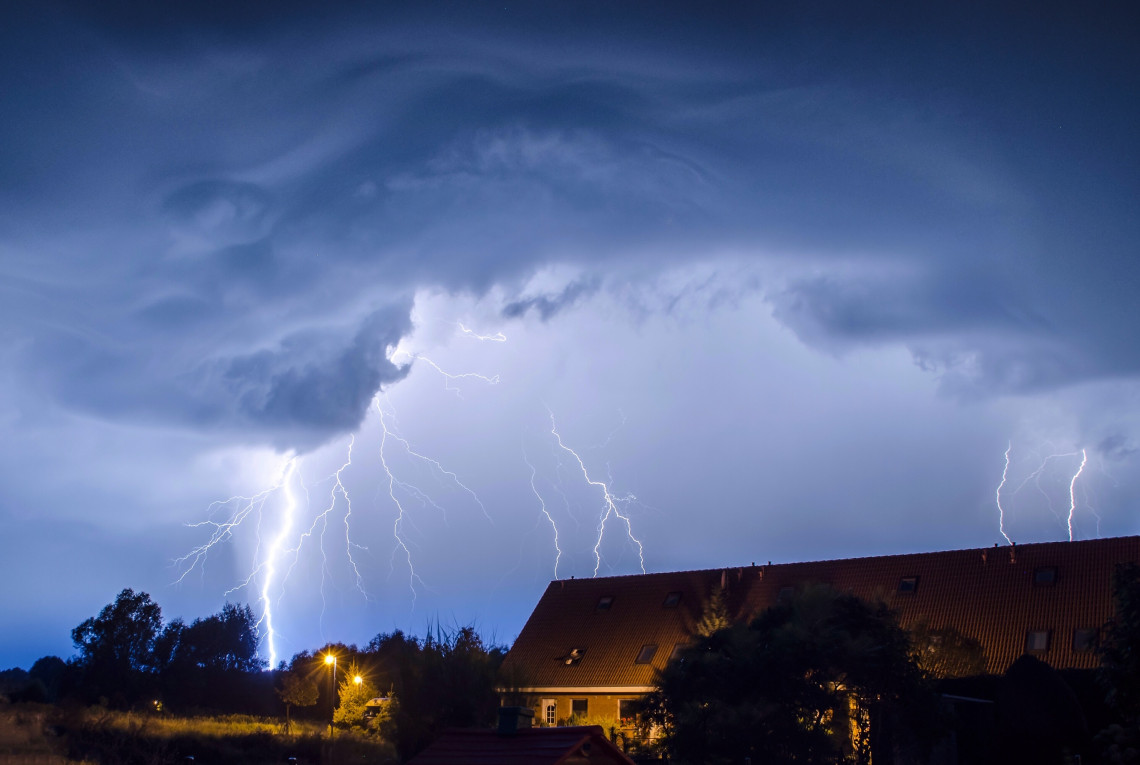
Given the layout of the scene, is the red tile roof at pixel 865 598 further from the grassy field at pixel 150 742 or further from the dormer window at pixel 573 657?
the grassy field at pixel 150 742

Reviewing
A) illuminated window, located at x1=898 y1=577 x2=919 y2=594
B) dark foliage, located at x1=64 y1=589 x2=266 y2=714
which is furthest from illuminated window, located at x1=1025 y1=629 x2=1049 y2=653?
dark foliage, located at x1=64 y1=589 x2=266 y2=714

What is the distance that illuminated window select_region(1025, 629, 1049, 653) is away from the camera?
31297mm

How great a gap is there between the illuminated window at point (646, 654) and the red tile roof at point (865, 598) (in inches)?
8.7

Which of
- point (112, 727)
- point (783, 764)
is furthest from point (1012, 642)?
point (112, 727)

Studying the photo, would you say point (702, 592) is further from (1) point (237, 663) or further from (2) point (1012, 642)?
(1) point (237, 663)

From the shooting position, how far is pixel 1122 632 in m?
17.7

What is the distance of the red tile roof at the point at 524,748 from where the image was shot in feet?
50.8

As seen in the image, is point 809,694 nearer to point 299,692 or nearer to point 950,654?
point 950,654

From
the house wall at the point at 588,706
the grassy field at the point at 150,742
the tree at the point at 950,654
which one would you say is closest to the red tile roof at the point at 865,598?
the house wall at the point at 588,706

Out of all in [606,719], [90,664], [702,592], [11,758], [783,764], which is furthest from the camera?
[90,664]

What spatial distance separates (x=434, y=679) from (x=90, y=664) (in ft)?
144

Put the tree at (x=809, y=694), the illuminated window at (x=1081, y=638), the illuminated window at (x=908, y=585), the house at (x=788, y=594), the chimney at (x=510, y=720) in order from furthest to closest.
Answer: the illuminated window at (x=908, y=585)
the house at (x=788, y=594)
the illuminated window at (x=1081, y=638)
the tree at (x=809, y=694)
the chimney at (x=510, y=720)

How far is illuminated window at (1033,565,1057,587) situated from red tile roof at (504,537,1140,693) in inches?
3.2

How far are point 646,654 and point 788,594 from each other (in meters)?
7.09
